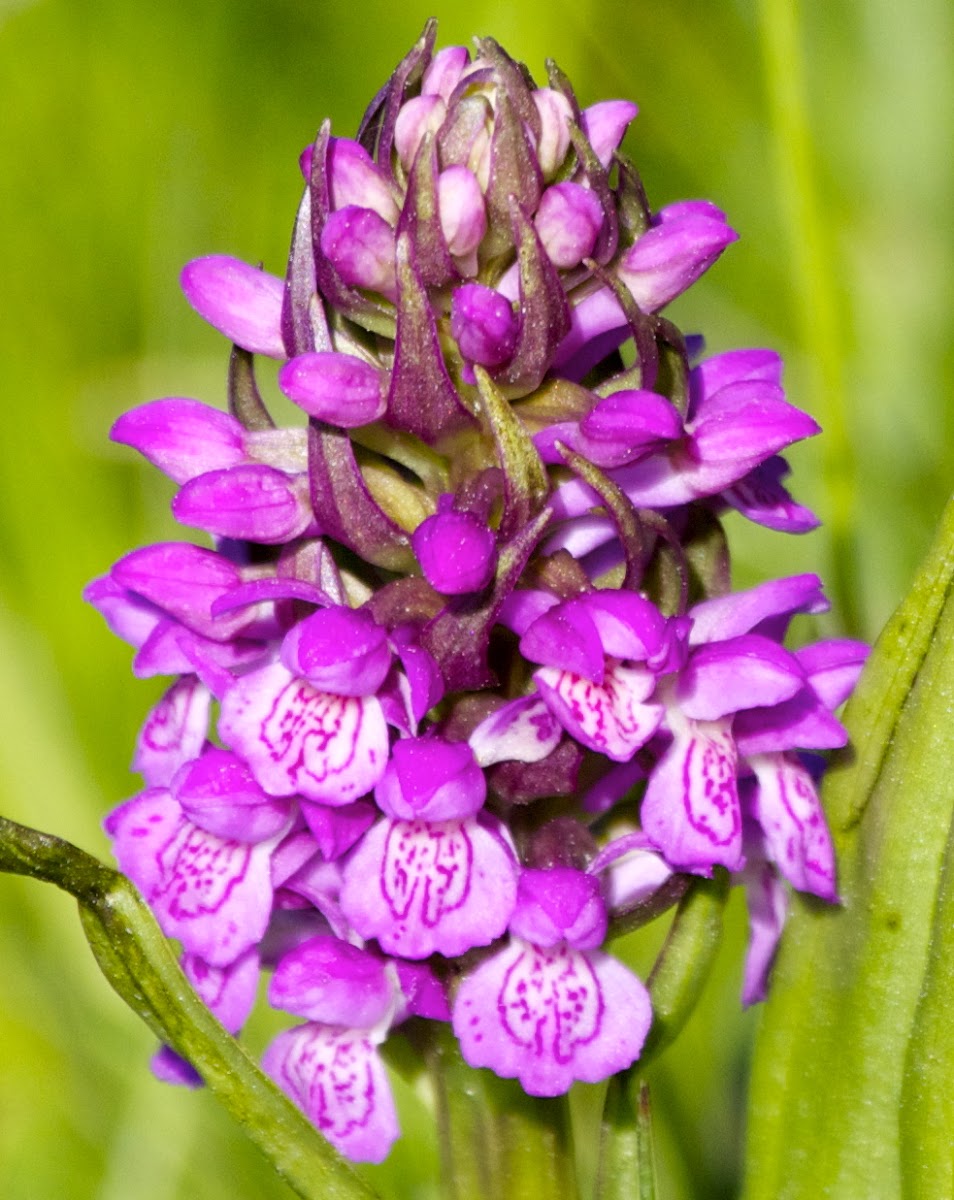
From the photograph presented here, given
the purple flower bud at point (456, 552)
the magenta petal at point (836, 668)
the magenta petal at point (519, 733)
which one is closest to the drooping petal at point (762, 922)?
Answer: the magenta petal at point (836, 668)

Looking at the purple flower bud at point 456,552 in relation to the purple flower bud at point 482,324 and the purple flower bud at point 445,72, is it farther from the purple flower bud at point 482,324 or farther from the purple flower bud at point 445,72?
the purple flower bud at point 445,72

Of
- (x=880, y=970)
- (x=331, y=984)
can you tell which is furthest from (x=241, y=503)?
(x=880, y=970)

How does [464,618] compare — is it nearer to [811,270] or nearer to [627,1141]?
[627,1141]

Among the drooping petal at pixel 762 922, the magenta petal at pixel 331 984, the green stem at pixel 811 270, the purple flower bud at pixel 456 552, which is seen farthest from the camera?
the green stem at pixel 811 270

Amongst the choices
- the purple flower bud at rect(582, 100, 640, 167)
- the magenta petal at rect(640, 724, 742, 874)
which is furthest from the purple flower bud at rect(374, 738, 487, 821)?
the purple flower bud at rect(582, 100, 640, 167)

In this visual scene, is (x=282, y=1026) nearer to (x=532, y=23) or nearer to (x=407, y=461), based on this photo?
(x=407, y=461)

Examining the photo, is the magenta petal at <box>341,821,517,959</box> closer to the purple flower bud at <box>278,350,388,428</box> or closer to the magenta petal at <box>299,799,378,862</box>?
the magenta petal at <box>299,799,378,862</box>

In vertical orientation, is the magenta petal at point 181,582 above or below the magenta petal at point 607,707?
above
